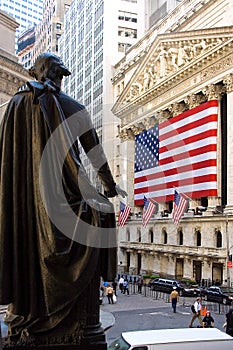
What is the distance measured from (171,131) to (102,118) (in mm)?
20344

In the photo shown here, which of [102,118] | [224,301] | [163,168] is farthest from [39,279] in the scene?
[102,118]

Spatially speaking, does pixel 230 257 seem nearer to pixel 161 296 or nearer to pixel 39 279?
pixel 161 296

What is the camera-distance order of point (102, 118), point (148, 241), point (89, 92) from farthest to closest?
point (89, 92)
point (102, 118)
point (148, 241)

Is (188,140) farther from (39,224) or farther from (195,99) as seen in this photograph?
(39,224)

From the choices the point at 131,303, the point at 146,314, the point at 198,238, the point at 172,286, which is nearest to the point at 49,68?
the point at 146,314

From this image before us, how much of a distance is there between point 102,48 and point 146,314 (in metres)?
48.5

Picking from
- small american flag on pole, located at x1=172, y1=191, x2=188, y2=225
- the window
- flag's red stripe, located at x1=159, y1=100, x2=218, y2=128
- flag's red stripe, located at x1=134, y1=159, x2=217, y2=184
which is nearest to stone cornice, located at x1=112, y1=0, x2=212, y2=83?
the window

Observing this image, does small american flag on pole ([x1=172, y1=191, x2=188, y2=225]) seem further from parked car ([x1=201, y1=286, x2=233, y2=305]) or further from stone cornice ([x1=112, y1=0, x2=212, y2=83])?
stone cornice ([x1=112, y1=0, x2=212, y2=83])

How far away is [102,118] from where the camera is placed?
6512cm

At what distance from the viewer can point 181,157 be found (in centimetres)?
4344

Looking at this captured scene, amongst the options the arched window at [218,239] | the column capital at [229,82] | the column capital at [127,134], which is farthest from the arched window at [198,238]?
the column capital at [127,134]

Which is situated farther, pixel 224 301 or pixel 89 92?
pixel 89 92

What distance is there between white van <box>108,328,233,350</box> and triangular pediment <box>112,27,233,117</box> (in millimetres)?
32964

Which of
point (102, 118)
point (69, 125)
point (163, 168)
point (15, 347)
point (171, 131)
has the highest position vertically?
point (102, 118)
